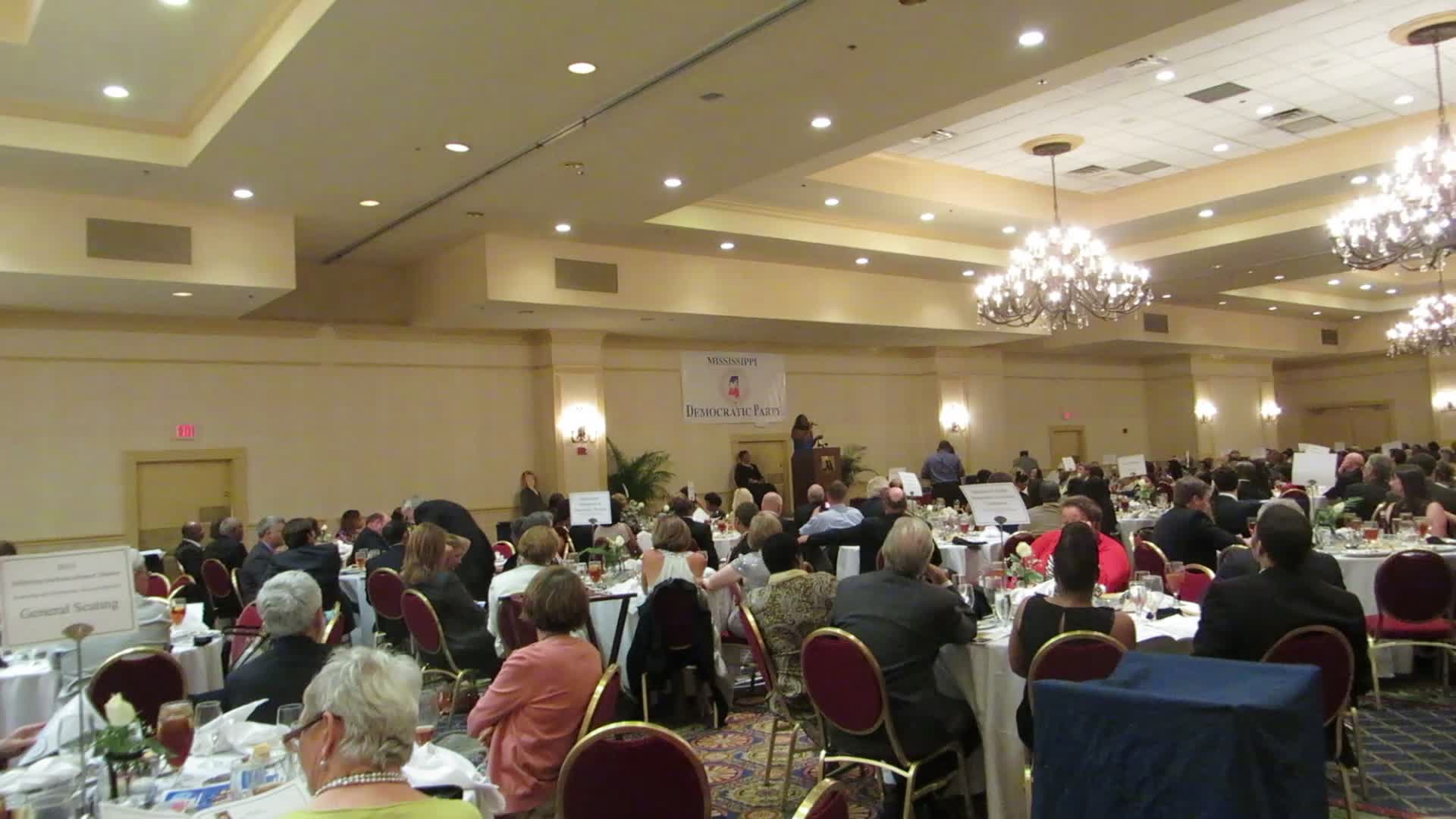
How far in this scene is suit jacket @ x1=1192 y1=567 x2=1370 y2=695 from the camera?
3.75 metres

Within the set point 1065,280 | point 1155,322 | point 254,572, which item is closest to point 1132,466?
point 1065,280

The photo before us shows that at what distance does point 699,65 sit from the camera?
662 cm

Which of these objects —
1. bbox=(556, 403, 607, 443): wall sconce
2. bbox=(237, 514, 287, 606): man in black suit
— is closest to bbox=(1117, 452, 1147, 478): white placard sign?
bbox=(556, 403, 607, 443): wall sconce

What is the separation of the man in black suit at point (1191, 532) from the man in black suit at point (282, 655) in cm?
539

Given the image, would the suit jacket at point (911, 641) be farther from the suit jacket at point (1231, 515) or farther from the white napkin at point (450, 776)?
the suit jacket at point (1231, 515)

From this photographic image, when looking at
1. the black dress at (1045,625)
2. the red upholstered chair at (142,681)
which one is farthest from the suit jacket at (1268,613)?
the red upholstered chair at (142,681)

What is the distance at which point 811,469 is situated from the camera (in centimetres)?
1497

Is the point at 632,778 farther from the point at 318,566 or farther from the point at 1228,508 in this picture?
the point at 1228,508

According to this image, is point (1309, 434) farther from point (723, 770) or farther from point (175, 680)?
point (175, 680)

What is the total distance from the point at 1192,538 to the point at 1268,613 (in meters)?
3.27

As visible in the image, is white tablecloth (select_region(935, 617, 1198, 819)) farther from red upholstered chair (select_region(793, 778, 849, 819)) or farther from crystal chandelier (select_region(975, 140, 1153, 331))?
crystal chandelier (select_region(975, 140, 1153, 331))

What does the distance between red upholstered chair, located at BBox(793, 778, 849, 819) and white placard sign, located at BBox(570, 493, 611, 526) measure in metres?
8.64

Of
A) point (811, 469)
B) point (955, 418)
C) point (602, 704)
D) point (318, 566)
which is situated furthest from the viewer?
point (955, 418)

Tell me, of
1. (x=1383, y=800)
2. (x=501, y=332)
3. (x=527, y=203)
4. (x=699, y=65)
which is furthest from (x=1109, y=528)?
(x=501, y=332)
